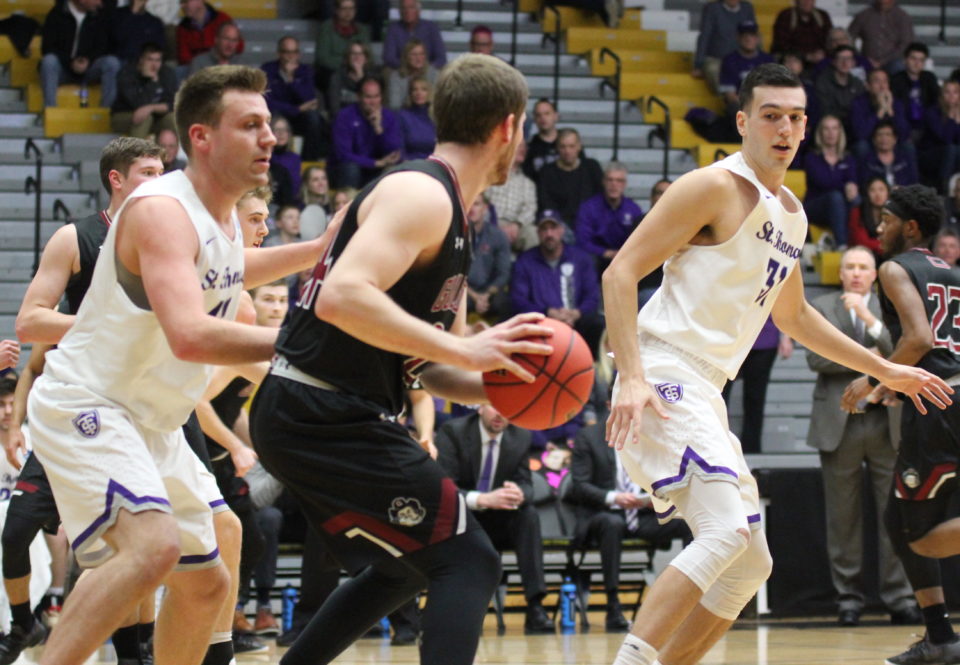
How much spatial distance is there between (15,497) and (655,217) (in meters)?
3.37

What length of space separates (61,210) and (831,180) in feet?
25.1

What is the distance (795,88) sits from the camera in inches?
215

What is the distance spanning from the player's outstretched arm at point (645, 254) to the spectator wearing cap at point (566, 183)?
335 inches

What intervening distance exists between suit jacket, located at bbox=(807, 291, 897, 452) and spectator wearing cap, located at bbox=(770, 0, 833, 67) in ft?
21.8

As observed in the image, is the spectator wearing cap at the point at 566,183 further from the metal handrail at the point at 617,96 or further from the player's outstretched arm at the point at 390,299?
the player's outstretched arm at the point at 390,299

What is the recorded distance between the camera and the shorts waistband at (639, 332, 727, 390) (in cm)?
520

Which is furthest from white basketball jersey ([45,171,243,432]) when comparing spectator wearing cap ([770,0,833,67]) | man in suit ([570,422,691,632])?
spectator wearing cap ([770,0,833,67])

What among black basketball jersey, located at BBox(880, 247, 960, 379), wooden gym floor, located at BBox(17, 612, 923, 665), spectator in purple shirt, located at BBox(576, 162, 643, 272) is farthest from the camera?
spectator in purple shirt, located at BBox(576, 162, 643, 272)

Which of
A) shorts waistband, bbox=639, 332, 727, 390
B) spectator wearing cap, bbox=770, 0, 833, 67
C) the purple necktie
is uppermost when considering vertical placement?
shorts waistband, bbox=639, 332, 727, 390

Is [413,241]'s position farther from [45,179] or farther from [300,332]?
[45,179]

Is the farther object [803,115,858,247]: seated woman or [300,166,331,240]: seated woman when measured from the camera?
[803,115,858,247]: seated woman

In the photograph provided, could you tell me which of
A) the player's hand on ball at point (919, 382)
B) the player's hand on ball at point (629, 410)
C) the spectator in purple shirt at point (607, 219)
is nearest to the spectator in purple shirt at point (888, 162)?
the spectator in purple shirt at point (607, 219)

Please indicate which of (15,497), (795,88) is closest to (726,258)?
(795,88)

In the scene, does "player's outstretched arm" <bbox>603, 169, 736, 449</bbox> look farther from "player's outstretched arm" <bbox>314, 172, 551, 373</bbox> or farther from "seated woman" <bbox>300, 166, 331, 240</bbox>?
"seated woman" <bbox>300, 166, 331, 240</bbox>
